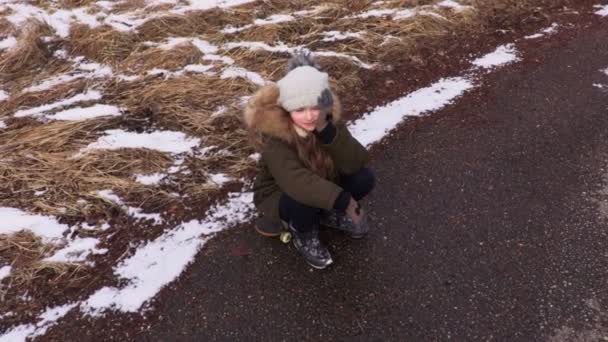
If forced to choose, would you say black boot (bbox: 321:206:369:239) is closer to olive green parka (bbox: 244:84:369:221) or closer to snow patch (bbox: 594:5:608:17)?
olive green parka (bbox: 244:84:369:221)

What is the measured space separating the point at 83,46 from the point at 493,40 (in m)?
3.86

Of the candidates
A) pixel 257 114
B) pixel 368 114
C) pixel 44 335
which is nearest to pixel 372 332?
pixel 257 114

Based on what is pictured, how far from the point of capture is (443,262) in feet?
7.16

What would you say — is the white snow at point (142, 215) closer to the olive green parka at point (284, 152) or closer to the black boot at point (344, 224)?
the olive green parka at point (284, 152)

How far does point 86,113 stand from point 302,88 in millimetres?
2124

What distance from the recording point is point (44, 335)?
1.92 m

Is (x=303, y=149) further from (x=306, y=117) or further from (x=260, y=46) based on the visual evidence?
(x=260, y=46)

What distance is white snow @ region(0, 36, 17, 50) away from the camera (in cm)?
383

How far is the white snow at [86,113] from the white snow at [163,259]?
1.30 m

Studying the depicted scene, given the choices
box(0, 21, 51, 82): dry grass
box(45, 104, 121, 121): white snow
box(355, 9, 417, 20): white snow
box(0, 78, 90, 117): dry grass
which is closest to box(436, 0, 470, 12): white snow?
box(355, 9, 417, 20): white snow

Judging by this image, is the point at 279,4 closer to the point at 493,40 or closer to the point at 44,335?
the point at 493,40

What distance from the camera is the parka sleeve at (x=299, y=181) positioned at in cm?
189

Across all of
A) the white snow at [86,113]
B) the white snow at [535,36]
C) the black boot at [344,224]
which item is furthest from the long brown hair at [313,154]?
the white snow at [535,36]

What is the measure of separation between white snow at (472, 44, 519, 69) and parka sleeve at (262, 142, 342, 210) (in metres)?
2.50
